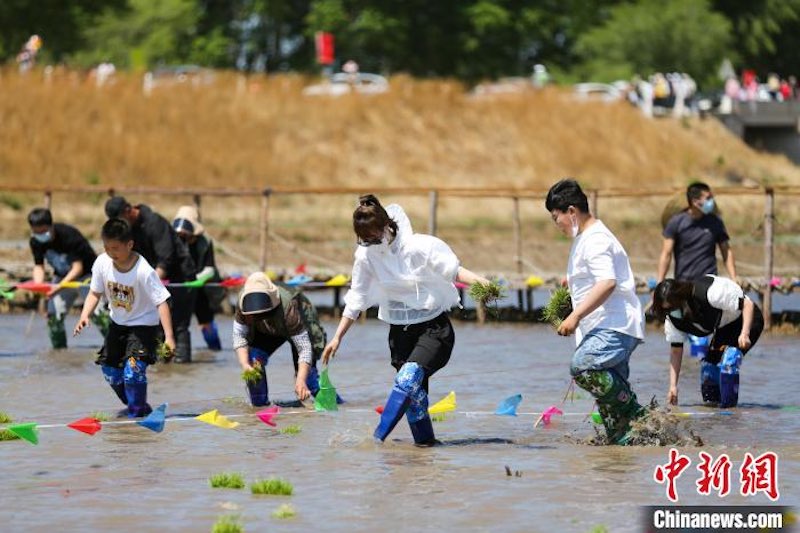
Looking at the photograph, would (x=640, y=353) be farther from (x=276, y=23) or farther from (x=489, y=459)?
(x=276, y=23)

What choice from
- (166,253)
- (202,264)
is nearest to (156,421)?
(166,253)

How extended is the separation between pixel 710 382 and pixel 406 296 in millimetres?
3372

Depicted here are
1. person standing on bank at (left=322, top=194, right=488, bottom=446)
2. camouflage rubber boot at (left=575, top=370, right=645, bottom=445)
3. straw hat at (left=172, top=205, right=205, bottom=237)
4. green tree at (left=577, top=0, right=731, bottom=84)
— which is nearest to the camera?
camouflage rubber boot at (left=575, top=370, right=645, bottom=445)

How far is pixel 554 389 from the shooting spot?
14.5 metres

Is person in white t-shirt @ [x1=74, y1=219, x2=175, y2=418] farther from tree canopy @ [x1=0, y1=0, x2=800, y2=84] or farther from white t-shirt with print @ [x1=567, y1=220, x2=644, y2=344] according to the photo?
tree canopy @ [x1=0, y1=0, x2=800, y2=84]

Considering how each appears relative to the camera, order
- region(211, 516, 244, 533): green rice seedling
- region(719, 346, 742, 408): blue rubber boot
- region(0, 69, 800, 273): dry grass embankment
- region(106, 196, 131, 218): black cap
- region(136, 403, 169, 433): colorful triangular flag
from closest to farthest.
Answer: region(211, 516, 244, 533): green rice seedling < region(136, 403, 169, 433): colorful triangular flag < region(719, 346, 742, 408): blue rubber boot < region(106, 196, 131, 218): black cap < region(0, 69, 800, 273): dry grass embankment

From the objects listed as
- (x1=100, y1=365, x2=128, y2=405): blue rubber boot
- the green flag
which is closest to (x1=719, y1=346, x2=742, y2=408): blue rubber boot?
the green flag

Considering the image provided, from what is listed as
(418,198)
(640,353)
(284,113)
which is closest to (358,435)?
(640,353)

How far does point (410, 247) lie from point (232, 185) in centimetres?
3045

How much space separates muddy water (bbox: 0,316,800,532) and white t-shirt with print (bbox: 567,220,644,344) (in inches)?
31.1

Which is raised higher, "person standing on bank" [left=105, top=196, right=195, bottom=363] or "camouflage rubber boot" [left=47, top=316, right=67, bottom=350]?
"person standing on bank" [left=105, top=196, right=195, bottom=363]

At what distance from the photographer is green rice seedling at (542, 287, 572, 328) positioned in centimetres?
1066

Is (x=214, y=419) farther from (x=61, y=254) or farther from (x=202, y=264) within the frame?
(x=202, y=264)

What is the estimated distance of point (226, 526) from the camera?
7.91 metres
